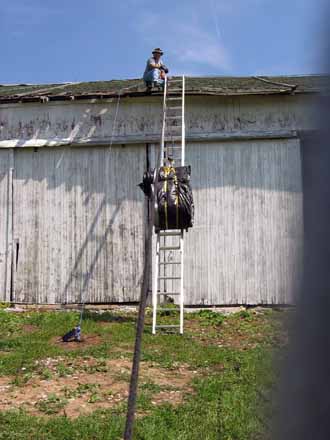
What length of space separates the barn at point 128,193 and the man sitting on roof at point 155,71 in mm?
264

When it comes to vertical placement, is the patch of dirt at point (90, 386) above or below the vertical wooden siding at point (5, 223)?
below

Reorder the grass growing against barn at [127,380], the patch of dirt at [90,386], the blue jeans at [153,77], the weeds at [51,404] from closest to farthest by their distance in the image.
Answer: the grass growing against barn at [127,380] → the weeds at [51,404] → the patch of dirt at [90,386] → the blue jeans at [153,77]

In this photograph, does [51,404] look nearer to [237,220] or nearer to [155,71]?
[237,220]

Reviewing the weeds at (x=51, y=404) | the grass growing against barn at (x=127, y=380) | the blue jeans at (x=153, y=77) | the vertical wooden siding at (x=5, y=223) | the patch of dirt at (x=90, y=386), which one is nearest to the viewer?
the grass growing against barn at (x=127, y=380)

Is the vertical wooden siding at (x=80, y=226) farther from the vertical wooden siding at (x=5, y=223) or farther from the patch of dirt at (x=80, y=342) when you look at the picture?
the patch of dirt at (x=80, y=342)

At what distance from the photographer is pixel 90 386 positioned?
227 inches

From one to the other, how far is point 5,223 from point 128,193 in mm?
2593

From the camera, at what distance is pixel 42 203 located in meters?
10.8

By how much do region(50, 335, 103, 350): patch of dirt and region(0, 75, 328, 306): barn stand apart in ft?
7.80

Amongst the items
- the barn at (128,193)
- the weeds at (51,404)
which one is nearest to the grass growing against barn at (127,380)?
the weeds at (51,404)

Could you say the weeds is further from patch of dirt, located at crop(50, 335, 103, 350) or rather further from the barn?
the barn

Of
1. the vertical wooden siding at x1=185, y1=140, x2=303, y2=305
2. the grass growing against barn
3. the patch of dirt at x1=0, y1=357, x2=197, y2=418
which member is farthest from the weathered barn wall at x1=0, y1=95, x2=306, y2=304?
the patch of dirt at x1=0, y1=357, x2=197, y2=418

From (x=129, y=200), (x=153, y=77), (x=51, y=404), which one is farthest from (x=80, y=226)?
(x=51, y=404)

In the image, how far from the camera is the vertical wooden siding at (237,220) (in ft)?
34.1
